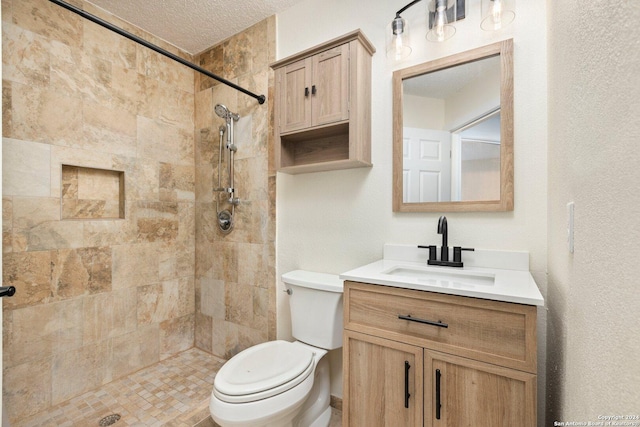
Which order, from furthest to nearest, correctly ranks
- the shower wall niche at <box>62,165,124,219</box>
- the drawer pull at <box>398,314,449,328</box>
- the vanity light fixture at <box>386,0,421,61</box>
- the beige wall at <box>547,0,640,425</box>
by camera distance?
the shower wall niche at <box>62,165,124,219</box>
the vanity light fixture at <box>386,0,421,61</box>
the drawer pull at <box>398,314,449,328</box>
the beige wall at <box>547,0,640,425</box>

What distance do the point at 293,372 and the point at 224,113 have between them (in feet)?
6.05

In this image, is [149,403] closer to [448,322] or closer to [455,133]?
[448,322]

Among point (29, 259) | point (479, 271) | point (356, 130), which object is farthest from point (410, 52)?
point (29, 259)

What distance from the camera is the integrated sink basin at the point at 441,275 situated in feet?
3.99

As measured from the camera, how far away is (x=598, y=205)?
56cm

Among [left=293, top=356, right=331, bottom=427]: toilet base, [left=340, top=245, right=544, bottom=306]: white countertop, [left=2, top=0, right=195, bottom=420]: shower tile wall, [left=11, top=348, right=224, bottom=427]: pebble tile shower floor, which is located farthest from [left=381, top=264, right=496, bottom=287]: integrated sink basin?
[left=11, top=348, right=224, bottom=427]: pebble tile shower floor

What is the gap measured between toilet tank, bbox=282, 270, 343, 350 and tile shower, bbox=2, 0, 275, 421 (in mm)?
431

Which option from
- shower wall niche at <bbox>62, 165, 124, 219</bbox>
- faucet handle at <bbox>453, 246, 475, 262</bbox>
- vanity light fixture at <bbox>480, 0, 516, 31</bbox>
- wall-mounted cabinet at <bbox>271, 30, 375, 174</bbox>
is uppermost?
vanity light fixture at <bbox>480, 0, 516, 31</bbox>

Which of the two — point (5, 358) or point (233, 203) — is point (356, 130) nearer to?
point (233, 203)

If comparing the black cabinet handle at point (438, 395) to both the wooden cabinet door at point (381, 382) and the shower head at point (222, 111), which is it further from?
the shower head at point (222, 111)

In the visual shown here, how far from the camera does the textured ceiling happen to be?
1.95m

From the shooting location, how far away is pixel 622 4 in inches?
17.3

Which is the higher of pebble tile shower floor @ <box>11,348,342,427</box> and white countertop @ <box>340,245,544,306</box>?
white countertop @ <box>340,245,544,306</box>

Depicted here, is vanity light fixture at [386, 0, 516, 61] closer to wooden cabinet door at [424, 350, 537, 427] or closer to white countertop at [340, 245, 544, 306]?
white countertop at [340, 245, 544, 306]
